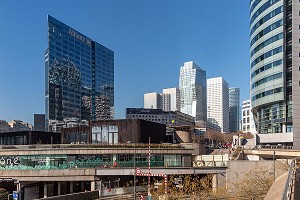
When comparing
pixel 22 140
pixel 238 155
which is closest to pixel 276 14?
pixel 238 155

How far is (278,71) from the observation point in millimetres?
96500

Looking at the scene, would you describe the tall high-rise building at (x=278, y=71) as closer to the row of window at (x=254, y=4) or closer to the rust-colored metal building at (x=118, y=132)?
the row of window at (x=254, y=4)

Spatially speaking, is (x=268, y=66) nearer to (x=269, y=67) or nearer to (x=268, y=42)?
(x=269, y=67)

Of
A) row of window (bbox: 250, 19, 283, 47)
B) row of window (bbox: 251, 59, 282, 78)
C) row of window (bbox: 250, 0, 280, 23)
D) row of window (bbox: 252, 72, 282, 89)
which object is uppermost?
row of window (bbox: 250, 0, 280, 23)

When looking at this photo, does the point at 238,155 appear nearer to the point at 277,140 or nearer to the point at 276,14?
the point at 277,140

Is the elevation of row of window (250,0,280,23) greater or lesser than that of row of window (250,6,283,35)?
greater

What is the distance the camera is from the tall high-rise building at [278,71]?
306 feet

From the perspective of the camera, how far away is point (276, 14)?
9888 centimetres

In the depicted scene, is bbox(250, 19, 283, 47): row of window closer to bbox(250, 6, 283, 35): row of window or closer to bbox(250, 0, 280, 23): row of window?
bbox(250, 6, 283, 35): row of window

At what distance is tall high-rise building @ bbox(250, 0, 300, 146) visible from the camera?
93375 mm

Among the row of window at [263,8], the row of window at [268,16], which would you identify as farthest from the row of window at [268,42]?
the row of window at [263,8]

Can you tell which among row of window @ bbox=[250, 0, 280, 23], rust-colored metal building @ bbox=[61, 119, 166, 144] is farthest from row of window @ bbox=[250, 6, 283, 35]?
rust-colored metal building @ bbox=[61, 119, 166, 144]

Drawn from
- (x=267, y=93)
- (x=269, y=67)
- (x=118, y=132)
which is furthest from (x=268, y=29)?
(x=118, y=132)

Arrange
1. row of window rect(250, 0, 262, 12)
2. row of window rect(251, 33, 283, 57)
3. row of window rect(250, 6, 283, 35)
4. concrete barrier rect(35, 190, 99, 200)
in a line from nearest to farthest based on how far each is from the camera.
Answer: concrete barrier rect(35, 190, 99, 200)
row of window rect(251, 33, 283, 57)
row of window rect(250, 6, 283, 35)
row of window rect(250, 0, 262, 12)
